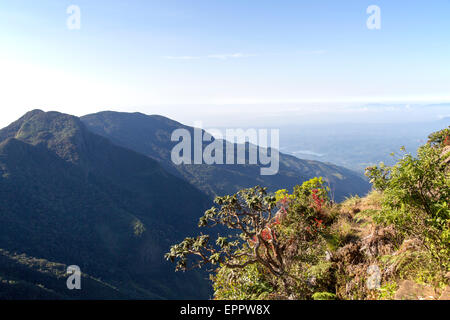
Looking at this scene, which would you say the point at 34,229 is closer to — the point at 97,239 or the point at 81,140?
the point at 97,239

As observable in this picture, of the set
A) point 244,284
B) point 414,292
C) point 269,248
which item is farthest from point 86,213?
point 414,292

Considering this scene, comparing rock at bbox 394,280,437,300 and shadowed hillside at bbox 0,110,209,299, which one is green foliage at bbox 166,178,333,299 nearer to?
rock at bbox 394,280,437,300

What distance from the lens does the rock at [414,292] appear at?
394 cm

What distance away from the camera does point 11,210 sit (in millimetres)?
89938

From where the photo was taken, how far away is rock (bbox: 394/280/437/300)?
12.9 feet

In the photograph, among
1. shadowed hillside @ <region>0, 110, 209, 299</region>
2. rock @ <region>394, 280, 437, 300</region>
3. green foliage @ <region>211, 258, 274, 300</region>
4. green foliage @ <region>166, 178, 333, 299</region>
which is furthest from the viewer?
shadowed hillside @ <region>0, 110, 209, 299</region>

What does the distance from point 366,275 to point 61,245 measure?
334 ft

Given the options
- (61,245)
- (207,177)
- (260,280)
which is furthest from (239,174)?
(260,280)

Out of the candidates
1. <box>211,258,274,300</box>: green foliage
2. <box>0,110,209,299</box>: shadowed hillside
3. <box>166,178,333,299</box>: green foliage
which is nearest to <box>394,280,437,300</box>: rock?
<box>166,178,333,299</box>: green foliage

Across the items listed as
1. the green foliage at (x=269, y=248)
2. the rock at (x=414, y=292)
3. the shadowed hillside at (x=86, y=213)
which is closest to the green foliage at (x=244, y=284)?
the green foliage at (x=269, y=248)

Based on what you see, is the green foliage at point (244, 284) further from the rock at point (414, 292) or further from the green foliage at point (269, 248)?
the rock at point (414, 292)

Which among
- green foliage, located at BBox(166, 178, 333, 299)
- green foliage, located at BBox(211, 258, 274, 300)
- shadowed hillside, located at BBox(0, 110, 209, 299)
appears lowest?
shadowed hillside, located at BBox(0, 110, 209, 299)

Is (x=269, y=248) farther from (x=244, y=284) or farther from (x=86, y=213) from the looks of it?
(x=86, y=213)

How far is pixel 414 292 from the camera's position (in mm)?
4074
